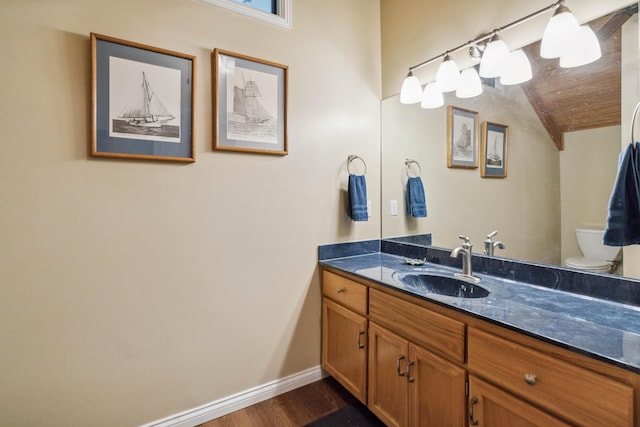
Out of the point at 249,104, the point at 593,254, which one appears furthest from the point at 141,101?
the point at 593,254

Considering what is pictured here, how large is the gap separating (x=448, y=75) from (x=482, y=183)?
66 cm

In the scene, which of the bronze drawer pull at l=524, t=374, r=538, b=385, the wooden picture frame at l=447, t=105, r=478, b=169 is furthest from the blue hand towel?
the bronze drawer pull at l=524, t=374, r=538, b=385

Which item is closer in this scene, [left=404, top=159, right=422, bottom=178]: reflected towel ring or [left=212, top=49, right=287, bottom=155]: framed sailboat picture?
[left=212, top=49, right=287, bottom=155]: framed sailboat picture

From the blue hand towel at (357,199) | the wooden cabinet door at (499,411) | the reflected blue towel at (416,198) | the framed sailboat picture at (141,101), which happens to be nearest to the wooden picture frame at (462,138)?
the reflected blue towel at (416,198)

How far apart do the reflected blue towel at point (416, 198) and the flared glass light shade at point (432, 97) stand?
482mm

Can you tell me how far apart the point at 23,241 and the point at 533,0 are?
256 centimetres

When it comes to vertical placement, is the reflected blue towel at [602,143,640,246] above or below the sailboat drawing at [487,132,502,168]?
below

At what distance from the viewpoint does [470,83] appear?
5.82 ft

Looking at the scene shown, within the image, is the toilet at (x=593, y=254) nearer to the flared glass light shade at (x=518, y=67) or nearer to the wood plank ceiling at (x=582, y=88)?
the wood plank ceiling at (x=582, y=88)

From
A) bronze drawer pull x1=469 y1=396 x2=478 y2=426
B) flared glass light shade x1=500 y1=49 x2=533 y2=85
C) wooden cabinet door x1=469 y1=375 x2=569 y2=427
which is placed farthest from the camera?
flared glass light shade x1=500 y1=49 x2=533 y2=85

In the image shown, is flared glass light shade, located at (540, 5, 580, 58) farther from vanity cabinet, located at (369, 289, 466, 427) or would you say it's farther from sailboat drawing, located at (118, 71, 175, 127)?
sailboat drawing, located at (118, 71, 175, 127)

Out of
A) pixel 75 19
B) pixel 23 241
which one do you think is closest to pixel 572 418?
pixel 23 241

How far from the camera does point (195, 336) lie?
5.60ft

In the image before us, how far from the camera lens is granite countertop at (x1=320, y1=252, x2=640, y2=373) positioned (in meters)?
0.88
